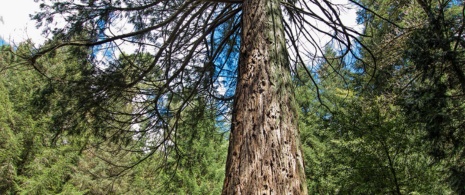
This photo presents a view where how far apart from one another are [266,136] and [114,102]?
2408 millimetres

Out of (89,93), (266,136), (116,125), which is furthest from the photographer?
(116,125)

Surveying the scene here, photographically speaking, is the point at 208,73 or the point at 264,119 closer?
the point at 264,119

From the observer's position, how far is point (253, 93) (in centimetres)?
171

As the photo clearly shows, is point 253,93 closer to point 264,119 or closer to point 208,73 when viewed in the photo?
point 264,119

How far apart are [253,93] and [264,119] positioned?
21 centimetres

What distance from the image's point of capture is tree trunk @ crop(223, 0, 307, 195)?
4.45 ft

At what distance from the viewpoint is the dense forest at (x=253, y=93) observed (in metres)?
1.70

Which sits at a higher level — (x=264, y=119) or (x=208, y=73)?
(x=208, y=73)

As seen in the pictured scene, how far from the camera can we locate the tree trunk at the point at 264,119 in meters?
1.36

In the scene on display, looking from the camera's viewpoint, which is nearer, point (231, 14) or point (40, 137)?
point (231, 14)

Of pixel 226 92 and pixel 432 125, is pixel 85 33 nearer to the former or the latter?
pixel 226 92

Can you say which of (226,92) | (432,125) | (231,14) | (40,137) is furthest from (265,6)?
(40,137)

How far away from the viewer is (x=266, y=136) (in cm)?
151

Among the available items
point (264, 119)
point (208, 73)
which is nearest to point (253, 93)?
point (264, 119)
